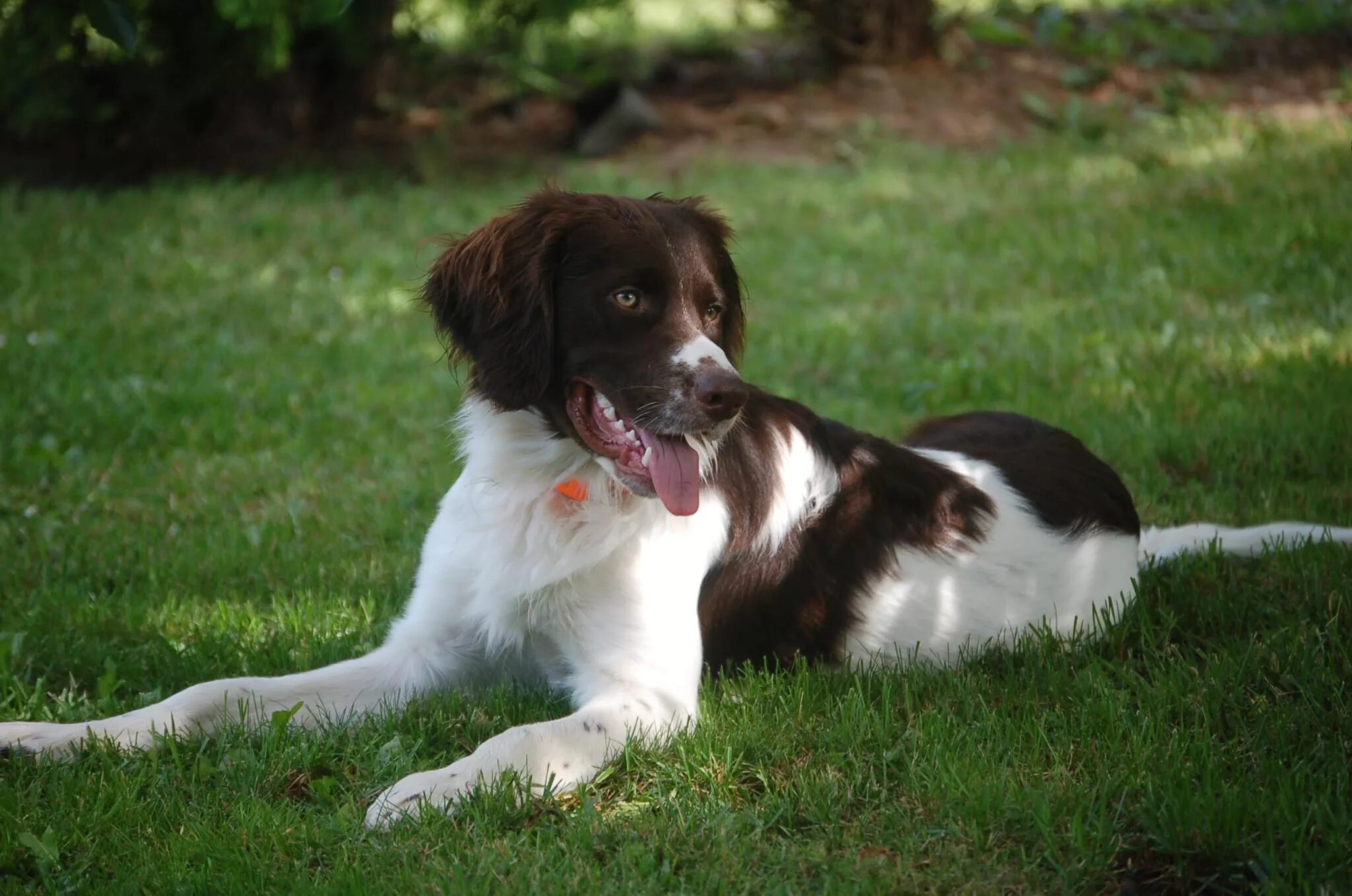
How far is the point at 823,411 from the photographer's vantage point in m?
6.26

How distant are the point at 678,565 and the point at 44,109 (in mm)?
8370

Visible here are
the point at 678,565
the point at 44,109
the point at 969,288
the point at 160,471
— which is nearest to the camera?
the point at 678,565

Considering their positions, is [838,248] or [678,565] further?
[838,248]

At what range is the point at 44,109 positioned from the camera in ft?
32.6

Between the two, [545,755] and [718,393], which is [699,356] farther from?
[545,755]

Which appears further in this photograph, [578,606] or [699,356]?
[578,606]

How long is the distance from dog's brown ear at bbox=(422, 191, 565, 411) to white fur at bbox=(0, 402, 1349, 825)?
14 centimetres

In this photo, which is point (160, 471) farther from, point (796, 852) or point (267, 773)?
point (796, 852)

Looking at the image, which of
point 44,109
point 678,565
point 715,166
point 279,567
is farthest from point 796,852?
point 44,109

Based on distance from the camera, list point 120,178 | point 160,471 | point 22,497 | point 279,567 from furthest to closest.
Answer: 1. point 120,178
2. point 160,471
3. point 22,497
4. point 279,567

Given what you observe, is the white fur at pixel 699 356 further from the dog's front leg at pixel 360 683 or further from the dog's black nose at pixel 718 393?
the dog's front leg at pixel 360 683

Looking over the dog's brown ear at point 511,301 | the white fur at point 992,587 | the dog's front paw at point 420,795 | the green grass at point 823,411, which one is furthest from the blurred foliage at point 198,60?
the dog's front paw at point 420,795

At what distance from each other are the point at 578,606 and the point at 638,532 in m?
0.24

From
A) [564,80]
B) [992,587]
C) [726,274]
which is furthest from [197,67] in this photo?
[992,587]
